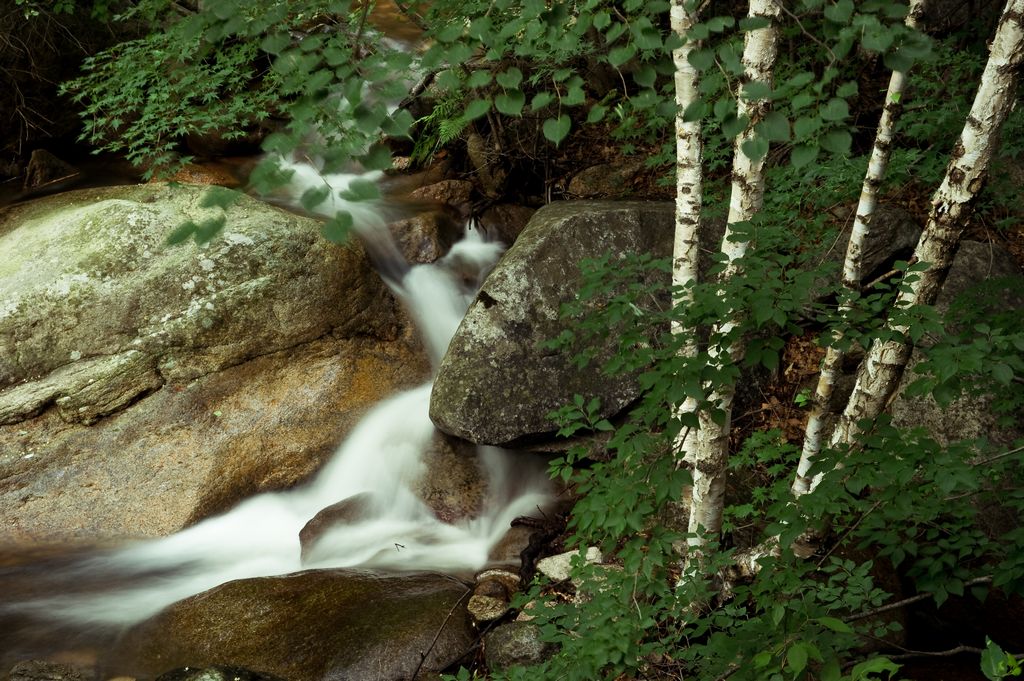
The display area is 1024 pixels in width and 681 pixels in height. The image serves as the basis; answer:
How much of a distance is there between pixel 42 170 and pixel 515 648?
8.02 m

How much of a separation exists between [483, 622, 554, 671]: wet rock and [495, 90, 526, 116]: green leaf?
11.1ft

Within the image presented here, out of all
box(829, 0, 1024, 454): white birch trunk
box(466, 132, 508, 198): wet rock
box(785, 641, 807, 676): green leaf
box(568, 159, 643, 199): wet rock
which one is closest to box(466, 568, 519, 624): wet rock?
box(829, 0, 1024, 454): white birch trunk

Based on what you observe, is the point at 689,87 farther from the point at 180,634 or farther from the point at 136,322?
the point at 136,322

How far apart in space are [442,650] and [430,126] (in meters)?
6.45

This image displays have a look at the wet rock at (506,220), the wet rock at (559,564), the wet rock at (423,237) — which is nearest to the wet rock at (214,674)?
the wet rock at (559,564)

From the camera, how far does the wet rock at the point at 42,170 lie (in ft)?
28.1

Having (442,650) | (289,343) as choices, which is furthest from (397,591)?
(289,343)

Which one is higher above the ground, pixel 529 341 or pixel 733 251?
pixel 733 251

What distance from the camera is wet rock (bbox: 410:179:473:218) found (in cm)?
862

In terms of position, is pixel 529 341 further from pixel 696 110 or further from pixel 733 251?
pixel 696 110

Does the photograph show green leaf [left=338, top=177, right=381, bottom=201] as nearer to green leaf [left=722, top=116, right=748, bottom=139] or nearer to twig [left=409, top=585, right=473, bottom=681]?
green leaf [left=722, top=116, right=748, bottom=139]

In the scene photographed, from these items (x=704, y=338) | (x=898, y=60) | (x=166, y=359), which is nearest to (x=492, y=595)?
(x=704, y=338)

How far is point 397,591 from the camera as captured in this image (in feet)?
16.2

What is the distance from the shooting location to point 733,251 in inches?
137
